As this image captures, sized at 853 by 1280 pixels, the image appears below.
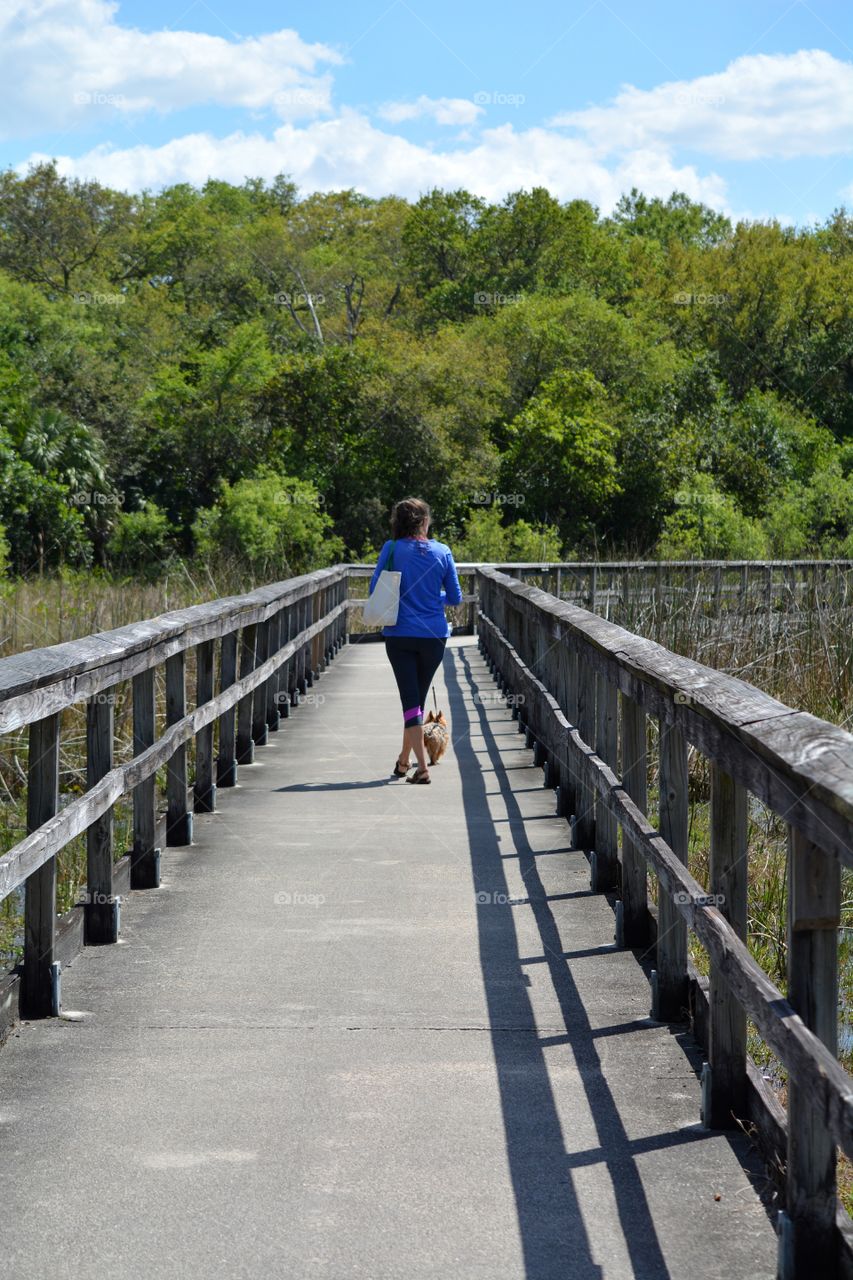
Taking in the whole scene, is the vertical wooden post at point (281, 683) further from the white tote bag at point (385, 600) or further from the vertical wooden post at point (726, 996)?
the vertical wooden post at point (726, 996)


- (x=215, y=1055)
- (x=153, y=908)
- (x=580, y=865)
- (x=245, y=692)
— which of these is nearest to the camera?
(x=215, y=1055)

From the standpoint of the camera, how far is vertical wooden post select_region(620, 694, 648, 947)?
17.0 feet

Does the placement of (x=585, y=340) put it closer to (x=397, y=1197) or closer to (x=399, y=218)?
(x=399, y=218)

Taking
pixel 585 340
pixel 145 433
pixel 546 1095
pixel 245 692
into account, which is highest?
pixel 585 340

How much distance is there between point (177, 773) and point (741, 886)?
3.95m

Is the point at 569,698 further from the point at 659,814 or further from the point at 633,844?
the point at 659,814

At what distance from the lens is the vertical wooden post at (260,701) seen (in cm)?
1078

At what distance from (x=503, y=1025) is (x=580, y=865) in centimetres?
230

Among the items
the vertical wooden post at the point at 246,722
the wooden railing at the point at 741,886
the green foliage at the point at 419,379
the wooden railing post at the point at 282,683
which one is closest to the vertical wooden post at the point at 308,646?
the wooden railing post at the point at 282,683

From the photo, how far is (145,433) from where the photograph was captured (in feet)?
146

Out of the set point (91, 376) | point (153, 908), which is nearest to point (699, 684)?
point (153, 908)

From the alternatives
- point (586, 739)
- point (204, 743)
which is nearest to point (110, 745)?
point (586, 739)

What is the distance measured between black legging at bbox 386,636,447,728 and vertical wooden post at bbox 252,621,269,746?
5.57 ft

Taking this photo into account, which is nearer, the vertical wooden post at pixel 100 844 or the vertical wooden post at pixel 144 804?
the vertical wooden post at pixel 100 844
